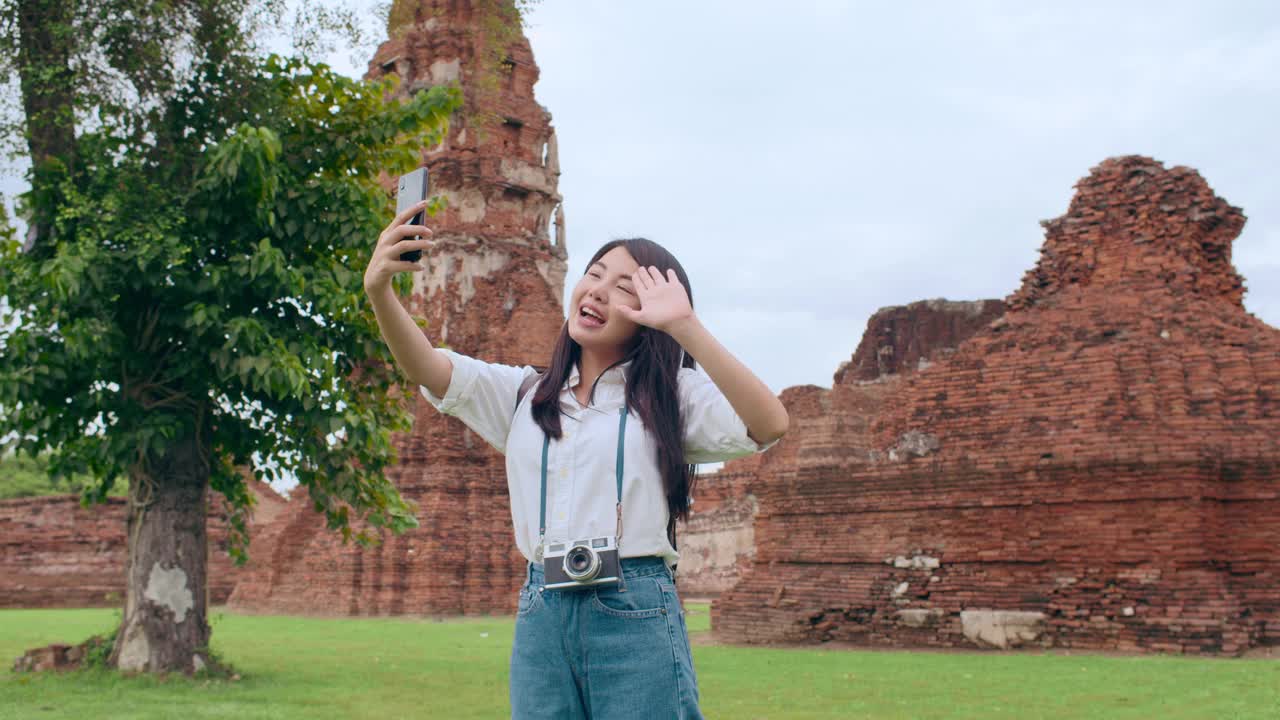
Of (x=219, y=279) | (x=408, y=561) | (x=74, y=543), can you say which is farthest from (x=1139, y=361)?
(x=74, y=543)

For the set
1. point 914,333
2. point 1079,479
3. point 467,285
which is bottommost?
point 1079,479

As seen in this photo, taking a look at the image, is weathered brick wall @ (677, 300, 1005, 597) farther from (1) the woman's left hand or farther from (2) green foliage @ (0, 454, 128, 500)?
(1) the woman's left hand

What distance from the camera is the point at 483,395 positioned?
243cm

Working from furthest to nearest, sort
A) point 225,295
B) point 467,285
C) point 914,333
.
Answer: point 914,333
point 467,285
point 225,295

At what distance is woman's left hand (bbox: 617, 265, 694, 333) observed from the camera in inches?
84.1

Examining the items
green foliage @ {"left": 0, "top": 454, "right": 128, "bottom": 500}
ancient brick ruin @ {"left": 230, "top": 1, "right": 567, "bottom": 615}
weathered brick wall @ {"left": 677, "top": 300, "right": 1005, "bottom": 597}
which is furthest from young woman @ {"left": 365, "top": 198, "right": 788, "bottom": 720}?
green foliage @ {"left": 0, "top": 454, "right": 128, "bottom": 500}

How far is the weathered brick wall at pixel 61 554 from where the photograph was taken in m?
24.2

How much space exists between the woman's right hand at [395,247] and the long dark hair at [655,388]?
317 millimetres

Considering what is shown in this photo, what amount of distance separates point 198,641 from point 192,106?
12.5 feet

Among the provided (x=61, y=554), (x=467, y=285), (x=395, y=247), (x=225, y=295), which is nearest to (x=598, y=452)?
(x=395, y=247)

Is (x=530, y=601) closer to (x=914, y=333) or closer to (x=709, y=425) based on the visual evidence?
(x=709, y=425)

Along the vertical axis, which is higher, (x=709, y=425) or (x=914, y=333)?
(x=914, y=333)

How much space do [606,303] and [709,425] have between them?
0.32 m

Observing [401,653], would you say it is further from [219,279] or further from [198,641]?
[219,279]
